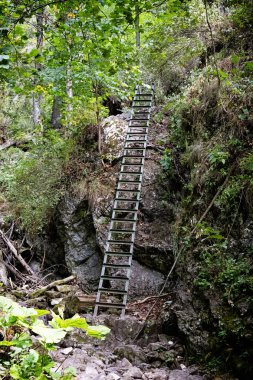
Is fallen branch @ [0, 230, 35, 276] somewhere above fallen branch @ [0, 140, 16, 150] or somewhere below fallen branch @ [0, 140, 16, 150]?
below

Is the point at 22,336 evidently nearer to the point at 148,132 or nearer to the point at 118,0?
the point at 118,0

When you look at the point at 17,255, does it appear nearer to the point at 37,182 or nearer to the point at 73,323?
the point at 37,182

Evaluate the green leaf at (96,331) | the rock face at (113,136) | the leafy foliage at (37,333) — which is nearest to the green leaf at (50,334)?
the leafy foliage at (37,333)

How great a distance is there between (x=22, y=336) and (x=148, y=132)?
6.55m

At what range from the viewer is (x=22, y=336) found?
2898mm

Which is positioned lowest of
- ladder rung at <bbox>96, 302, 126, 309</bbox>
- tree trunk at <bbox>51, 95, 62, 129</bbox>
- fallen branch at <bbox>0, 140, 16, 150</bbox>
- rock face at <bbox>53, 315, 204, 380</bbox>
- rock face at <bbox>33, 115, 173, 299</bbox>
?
rock face at <bbox>53, 315, 204, 380</bbox>

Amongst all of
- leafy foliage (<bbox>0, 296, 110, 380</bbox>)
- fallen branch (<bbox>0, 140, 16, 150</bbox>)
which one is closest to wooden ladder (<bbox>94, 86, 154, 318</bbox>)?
leafy foliage (<bbox>0, 296, 110, 380</bbox>)

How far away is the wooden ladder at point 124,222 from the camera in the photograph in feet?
20.4

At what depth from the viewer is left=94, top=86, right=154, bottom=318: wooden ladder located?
6.22 m

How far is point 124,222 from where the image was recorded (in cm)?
709

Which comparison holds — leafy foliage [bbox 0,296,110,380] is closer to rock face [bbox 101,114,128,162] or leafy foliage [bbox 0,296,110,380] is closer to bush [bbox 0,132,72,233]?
bush [bbox 0,132,72,233]

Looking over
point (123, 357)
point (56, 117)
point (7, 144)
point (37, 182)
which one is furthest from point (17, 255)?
point (56, 117)

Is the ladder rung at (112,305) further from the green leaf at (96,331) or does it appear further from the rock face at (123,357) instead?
the green leaf at (96,331)

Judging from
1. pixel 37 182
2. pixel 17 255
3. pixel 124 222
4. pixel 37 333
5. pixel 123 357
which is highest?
pixel 37 182
